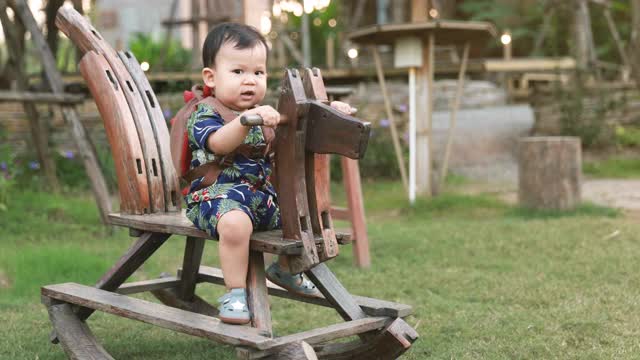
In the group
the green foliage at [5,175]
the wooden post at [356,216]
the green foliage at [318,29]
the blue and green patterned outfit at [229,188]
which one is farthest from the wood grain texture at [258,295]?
the green foliage at [318,29]

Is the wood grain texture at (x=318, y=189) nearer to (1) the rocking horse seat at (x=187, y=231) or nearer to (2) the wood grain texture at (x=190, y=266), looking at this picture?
(1) the rocking horse seat at (x=187, y=231)

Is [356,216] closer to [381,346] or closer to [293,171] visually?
[381,346]

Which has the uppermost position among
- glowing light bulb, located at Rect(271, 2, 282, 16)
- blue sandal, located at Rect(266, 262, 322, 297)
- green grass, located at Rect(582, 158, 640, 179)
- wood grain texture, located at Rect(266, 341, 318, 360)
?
glowing light bulb, located at Rect(271, 2, 282, 16)

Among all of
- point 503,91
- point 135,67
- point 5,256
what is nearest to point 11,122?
point 5,256

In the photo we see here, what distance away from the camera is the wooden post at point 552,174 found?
720 centimetres

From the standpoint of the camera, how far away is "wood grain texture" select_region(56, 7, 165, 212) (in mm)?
3381

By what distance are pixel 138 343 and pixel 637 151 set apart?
975 cm

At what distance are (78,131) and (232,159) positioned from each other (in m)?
3.55

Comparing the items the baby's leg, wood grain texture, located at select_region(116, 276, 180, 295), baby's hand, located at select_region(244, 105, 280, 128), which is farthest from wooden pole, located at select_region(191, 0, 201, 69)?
baby's hand, located at select_region(244, 105, 280, 128)

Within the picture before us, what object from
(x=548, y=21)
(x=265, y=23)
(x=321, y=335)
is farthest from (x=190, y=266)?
(x=548, y=21)

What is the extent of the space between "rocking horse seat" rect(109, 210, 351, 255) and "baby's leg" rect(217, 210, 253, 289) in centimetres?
4

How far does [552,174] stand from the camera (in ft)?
23.6

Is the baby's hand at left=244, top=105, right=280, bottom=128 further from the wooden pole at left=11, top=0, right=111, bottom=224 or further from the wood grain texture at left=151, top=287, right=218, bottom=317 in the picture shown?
the wooden pole at left=11, top=0, right=111, bottom=224

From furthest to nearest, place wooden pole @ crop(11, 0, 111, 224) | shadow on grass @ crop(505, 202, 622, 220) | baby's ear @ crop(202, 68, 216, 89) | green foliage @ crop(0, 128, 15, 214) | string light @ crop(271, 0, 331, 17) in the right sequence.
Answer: string light @ crop(271, 0, 331, 17), shadow on grass @ crop(505, 202, 622, 220), green foliage @ crop(0, 128, 15, 214), wooden pole @ crop(11, 0, 111, 224), baby's ear @ crop(202, 68, 216, 89)
